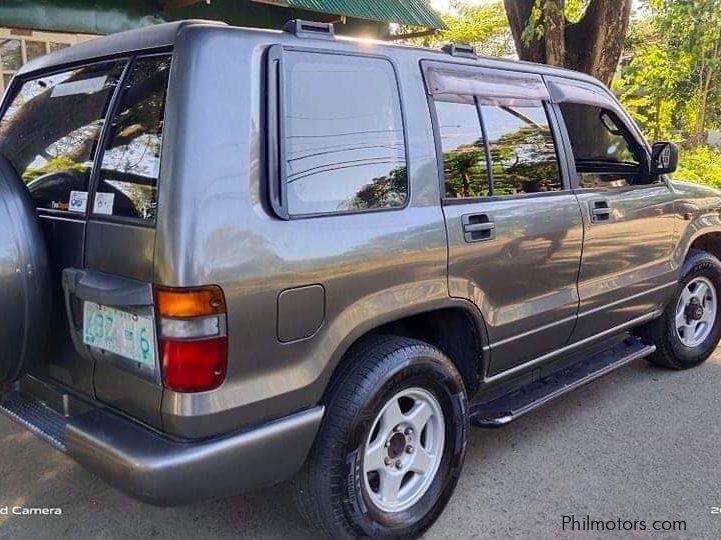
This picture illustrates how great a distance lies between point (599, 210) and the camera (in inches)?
142

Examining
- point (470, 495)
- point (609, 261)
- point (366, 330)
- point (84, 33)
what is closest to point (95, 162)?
point (366, 330)

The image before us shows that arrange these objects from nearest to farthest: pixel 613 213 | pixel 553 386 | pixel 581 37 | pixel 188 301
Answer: pixel 188 301 < pixel 553 386 < pixel 613 213 < pixel 581 37

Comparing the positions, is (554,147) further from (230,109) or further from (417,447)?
(230,109)

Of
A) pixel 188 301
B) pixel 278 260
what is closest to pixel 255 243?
pixel 278 260

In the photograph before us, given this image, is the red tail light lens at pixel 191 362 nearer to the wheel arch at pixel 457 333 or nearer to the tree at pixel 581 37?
the wheel arch at pixel 457 333

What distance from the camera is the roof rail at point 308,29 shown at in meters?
2.42

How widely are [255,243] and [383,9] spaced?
7.05 meters

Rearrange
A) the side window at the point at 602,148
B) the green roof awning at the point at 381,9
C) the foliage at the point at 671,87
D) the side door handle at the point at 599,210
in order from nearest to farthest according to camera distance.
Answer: the side door handle at the point at 599,210
the side window at the point at 602,148
the green roof awning at the point at 381,9
the foliage at the point at 671,87

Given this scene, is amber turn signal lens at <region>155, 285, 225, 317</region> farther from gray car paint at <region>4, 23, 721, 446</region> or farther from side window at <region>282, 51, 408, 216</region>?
side window at <region>282, 51, 408, 216</region>

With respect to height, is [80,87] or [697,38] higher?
[697,38]

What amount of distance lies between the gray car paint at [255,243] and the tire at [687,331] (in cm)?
218

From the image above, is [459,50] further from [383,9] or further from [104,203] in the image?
[383,9]

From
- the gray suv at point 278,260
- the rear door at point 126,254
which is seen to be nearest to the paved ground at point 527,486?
the gray suv at point 278,260

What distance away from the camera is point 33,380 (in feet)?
8.75
